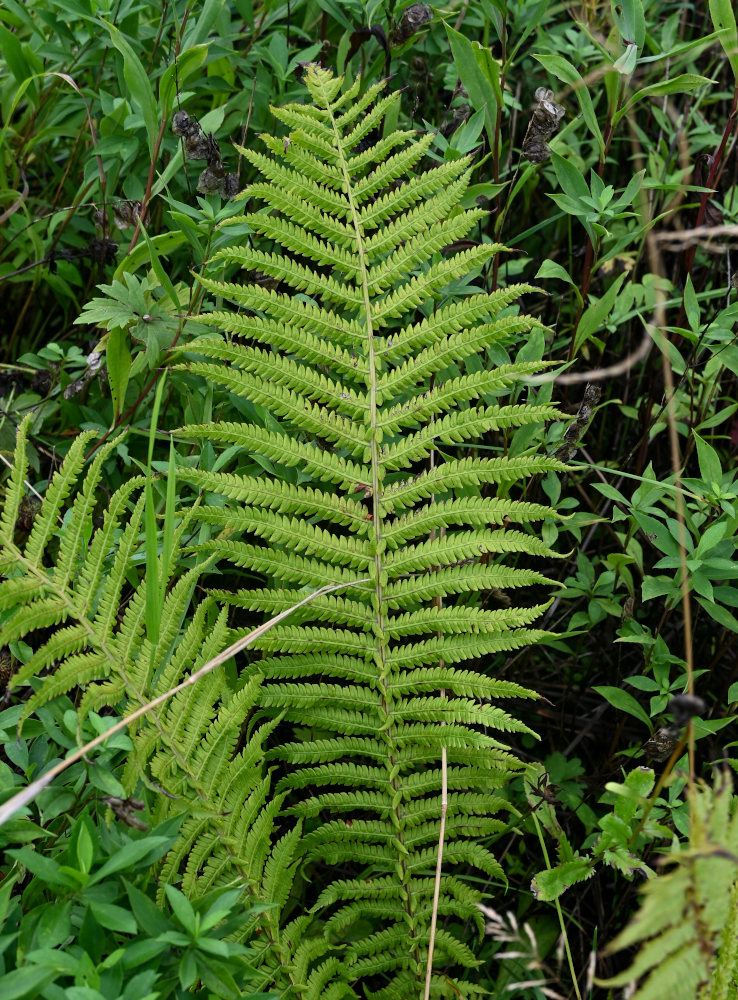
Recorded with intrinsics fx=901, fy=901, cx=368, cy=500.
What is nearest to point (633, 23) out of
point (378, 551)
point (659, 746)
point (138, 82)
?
point (138, 82)

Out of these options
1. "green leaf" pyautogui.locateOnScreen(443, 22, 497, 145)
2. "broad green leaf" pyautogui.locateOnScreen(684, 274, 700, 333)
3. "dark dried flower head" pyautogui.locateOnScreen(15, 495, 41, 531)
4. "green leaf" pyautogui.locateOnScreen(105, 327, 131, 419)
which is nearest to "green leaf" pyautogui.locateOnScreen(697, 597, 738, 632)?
"broad green leaf" pyautogui.locateOnScreen(684, 274, 700, 333)

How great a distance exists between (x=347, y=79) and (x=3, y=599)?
1850mm

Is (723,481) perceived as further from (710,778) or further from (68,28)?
(68,28)

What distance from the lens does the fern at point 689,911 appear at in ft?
3.67

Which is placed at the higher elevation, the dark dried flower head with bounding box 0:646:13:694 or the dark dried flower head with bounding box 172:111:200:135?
the dark dried flower head with bounding box 172:111:200:135

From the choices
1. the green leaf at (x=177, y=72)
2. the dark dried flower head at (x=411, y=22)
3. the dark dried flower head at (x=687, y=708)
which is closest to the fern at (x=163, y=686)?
the dark dried flower head at (x=687, y=708)

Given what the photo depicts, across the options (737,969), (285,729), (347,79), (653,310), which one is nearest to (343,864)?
(285,729)

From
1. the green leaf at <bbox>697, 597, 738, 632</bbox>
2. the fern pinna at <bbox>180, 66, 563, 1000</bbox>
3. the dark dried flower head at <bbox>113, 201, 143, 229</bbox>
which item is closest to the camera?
the fern pinna at <bbox>180, 66, 563, 1000</bbox>

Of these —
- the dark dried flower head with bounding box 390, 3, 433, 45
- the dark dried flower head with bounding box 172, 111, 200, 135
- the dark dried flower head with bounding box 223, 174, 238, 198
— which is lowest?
the dark dried flower head with bounding box 223, 174, 238, 198

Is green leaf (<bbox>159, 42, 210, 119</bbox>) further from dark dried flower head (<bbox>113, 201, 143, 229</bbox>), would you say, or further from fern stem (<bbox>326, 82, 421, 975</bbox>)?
fern stem (<bbox>326, 82, 421, 975</bbox>)

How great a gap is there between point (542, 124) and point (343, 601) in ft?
4.07

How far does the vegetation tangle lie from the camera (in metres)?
1.50

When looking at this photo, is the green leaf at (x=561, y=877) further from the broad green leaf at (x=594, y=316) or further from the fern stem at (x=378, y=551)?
the broad green leaf at (x=594, y=316)

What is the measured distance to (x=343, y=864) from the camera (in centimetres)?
223
